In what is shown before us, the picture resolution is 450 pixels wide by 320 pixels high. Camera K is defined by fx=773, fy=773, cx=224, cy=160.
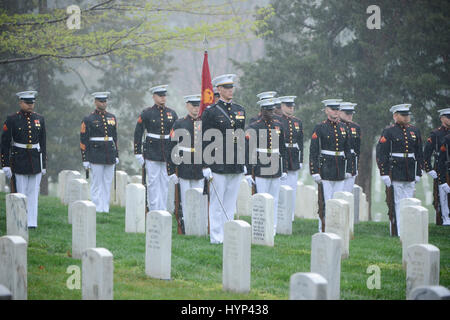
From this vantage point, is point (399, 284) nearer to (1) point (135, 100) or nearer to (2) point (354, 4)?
(2) point (354, 4)

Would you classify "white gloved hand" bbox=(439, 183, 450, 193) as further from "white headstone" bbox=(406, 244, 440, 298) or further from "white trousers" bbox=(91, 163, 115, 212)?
"white headstone" bbox=(406, 244, 440, 298)

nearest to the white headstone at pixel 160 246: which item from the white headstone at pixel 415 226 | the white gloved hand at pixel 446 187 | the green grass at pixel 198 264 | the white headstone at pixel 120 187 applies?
the green grass at pixel 198 264

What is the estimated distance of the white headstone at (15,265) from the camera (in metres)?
7.75

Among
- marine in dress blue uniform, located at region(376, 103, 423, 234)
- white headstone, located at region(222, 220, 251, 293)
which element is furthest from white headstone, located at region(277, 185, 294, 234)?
white headstone, located at region(222, 220, 251, 293)

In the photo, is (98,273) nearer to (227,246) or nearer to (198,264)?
(227,246)

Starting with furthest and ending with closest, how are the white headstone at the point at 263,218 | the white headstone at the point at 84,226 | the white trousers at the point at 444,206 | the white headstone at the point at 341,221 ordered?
1. the white trousers at the point at 444,206
2. the white headstone at the point at 263,218
3. the white headstone at the point at 341,221
4. the white headstone at the point at 84,226

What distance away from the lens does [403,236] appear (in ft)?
35.2

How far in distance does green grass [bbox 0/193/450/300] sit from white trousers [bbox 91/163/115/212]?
1.06 meters

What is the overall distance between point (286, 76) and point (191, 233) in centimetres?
889

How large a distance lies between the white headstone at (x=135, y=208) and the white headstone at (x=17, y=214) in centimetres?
212

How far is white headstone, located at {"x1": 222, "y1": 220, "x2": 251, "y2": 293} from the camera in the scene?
848cm

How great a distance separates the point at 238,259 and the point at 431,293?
2660 millimetres

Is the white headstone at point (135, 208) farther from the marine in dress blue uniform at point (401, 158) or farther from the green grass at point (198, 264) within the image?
the marine in dress blue uniform at point (401, 158)
